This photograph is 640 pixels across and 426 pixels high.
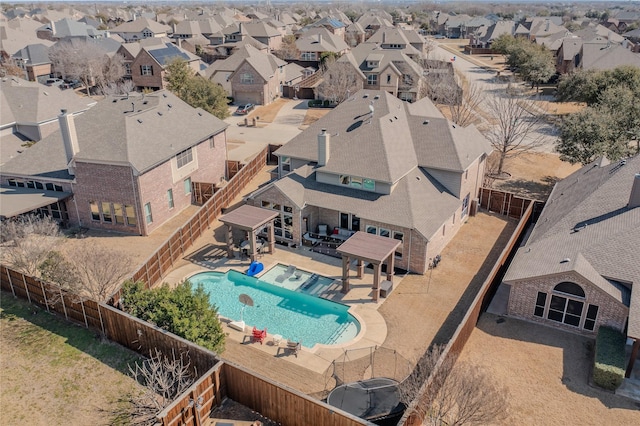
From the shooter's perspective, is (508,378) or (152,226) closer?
(508,378)

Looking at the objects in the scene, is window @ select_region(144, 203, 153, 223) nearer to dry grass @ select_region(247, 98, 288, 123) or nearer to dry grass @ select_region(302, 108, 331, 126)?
dry grass @ select_region(302, 108, 331, 126)

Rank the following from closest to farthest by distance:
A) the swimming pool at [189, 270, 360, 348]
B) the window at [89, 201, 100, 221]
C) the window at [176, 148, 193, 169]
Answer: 1. the swimming pool at [189, 270, 360, 348]
2. the window at [89, 201, 100, 221]
3. the window at [176, 148, 193, 169]

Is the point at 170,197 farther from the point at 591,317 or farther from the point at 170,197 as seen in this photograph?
the point at 591,317

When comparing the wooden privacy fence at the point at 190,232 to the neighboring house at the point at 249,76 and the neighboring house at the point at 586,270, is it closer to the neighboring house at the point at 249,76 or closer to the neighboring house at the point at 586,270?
the neighboring house at the point at 586,270

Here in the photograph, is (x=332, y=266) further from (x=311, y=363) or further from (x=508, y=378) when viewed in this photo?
Answer: (x=508, y=378)

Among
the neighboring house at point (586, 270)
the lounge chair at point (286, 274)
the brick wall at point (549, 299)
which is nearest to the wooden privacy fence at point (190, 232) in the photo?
Result: the lounge chair at point (286, 274)

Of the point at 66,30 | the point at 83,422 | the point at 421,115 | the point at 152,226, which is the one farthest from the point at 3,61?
the point at 83,422

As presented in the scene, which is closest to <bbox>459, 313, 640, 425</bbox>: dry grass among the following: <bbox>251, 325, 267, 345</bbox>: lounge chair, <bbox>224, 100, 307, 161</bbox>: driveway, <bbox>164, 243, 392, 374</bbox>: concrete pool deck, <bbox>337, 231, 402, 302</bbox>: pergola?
<bbox>164, 243, 392, 374</bbox>: concrete pool deck
